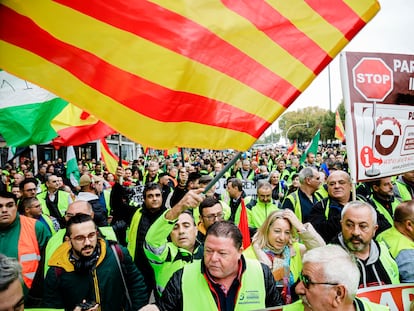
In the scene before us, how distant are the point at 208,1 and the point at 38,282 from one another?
2.70 metres

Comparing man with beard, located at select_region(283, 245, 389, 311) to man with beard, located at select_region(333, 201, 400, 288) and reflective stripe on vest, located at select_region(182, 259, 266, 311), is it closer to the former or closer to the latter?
reflective stripe on vest, located at select_region(182, 259, 266, 311)

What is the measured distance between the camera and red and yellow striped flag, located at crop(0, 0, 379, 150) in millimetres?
2277

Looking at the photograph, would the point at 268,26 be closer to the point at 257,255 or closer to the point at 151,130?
the point at 151,130

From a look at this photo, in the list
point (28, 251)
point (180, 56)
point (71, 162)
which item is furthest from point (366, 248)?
point (71, 162)

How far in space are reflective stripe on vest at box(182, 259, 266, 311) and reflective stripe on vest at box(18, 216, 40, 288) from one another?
83.4 inches

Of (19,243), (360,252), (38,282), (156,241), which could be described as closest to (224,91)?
(156,241)

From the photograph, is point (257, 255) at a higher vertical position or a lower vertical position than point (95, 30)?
lower

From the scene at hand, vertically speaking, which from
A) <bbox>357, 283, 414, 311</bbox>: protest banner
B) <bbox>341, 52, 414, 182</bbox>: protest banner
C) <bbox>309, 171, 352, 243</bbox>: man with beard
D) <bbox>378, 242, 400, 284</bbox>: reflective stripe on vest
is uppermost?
<bbox>341, 52, 414, 182</bbox>: protest banner

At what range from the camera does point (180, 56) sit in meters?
2.44

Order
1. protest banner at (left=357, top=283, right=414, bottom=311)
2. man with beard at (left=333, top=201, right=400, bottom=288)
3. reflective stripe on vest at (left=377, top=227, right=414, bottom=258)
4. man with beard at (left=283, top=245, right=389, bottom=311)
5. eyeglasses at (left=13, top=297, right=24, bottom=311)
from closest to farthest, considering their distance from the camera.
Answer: eyeglasses at (left=13, top=297, right=24, bottom=311) → man with beard at (left=283, top=245, right=389, bottom=311) → protest banner at (left=357, top=283, right=414, bottom=311) → man with beard at (left=333, top=201, right=400, bottom=288) → reflective stripe on vest at (left=377, top=227, right=414, bottom=258)

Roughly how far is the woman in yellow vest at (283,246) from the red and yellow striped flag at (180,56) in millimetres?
1160

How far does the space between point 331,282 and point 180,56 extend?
1594 mm

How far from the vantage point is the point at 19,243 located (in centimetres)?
399

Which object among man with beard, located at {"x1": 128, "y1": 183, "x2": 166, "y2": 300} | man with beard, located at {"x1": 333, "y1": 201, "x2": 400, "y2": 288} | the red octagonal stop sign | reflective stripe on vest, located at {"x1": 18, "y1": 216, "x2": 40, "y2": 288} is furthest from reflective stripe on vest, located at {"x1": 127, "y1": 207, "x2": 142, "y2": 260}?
the red octagonal stop sign
